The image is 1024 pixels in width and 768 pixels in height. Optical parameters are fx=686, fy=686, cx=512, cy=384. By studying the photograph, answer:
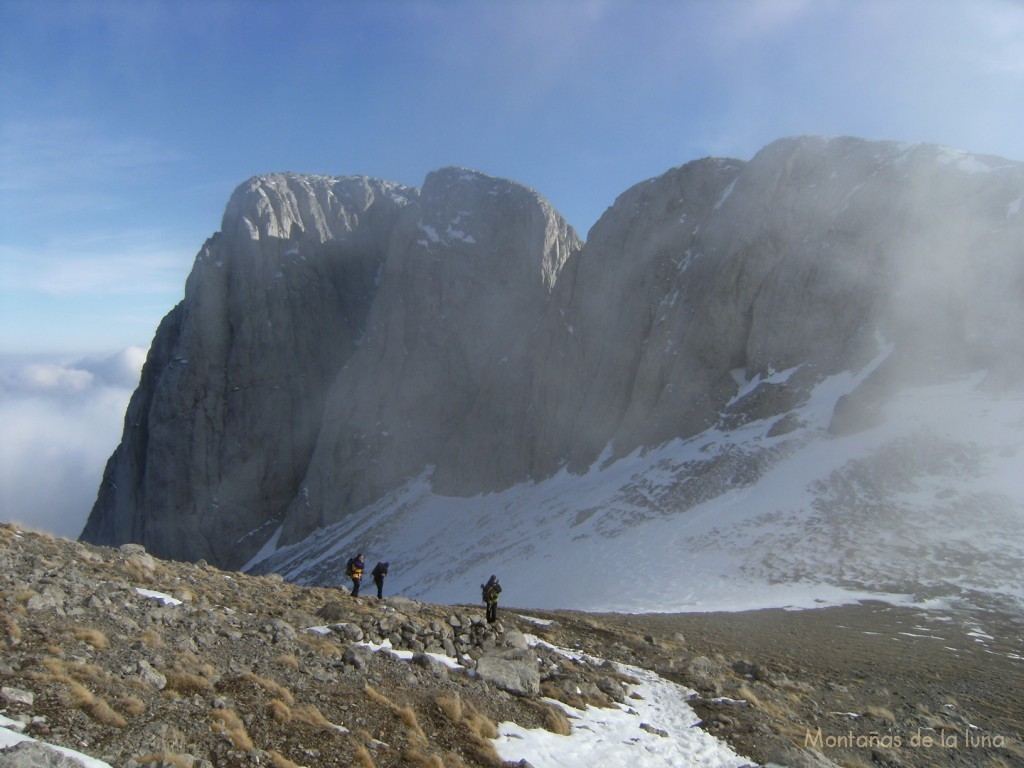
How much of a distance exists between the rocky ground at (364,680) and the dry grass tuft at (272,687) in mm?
30

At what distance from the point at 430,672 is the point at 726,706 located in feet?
21.3

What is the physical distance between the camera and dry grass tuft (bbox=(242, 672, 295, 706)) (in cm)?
1033

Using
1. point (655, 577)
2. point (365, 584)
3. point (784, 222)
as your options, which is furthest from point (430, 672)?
point (784, 222)

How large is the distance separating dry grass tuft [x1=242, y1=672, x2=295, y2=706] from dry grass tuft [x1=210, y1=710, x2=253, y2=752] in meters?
1.05

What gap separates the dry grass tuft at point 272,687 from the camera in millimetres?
10328

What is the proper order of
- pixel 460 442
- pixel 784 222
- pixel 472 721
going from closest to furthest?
pixel 472 721 < pixel 784 222 < pixel 460 442

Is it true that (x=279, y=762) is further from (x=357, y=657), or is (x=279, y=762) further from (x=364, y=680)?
(x=357, y=657)

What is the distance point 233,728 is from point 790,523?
120 feet

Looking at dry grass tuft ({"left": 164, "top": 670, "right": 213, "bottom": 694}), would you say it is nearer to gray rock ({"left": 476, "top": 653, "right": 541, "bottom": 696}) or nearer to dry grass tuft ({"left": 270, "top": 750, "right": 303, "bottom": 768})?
dry grass tuft ({"left": 270, "top": 750, "right": 303, "bottom": 768})

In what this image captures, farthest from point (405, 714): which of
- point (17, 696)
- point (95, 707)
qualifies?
point (17, 696)

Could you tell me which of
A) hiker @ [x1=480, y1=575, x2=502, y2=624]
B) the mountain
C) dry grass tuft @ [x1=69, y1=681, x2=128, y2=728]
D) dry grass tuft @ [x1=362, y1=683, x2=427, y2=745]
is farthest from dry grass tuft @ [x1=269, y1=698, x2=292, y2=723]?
the mountain

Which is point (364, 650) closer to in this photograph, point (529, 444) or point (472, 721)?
point (472, 721)

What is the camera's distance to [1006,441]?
3994cm

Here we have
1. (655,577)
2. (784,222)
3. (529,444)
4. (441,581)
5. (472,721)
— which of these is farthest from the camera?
(529,444)
